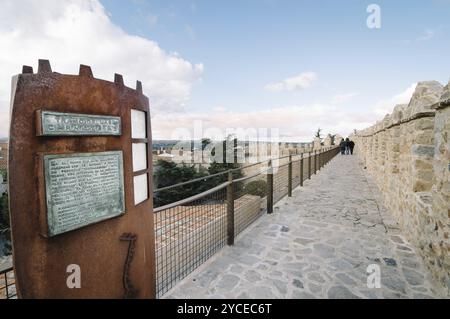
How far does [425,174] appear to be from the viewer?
150 inches

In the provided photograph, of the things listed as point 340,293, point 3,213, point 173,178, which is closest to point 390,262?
point 340,293

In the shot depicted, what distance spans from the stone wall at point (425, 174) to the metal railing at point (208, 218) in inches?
98.9

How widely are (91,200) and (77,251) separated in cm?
35

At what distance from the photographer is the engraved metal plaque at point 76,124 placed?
4.67 ft

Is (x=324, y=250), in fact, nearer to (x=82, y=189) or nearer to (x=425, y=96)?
(x=425, y=96)

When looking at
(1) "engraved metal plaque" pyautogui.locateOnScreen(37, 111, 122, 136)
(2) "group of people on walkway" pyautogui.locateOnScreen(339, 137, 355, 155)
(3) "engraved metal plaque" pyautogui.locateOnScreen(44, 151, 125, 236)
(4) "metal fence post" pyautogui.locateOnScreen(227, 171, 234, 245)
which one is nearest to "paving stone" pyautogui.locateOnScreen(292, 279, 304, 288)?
(4) "metal fence post" pyautogui.locateOnScreen(227, 171, 234, 245)

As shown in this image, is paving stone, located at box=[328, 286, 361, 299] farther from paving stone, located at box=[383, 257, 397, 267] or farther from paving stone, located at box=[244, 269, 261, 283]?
paving stone, located at box=[383, 257, 397, 267]

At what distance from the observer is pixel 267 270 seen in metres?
3.26

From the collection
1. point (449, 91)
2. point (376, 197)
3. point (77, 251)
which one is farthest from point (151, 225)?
point (376, 197)

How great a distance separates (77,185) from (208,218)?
5.02 meters

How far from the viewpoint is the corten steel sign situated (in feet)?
4.61

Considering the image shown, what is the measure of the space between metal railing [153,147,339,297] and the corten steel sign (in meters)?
0.66

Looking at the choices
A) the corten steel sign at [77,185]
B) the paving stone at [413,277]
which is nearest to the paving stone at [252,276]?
the corten steel sign at [77,185]

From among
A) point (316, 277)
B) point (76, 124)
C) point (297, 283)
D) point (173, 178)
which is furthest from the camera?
point (173, 178)
